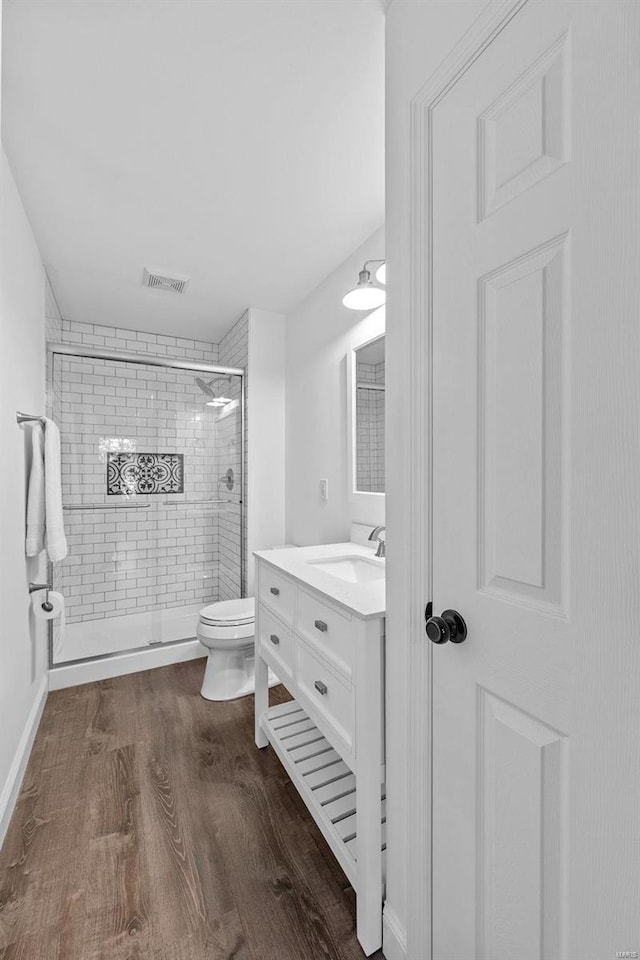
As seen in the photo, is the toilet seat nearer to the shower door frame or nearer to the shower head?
the shower door frame

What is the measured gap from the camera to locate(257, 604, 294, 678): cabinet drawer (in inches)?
65.7

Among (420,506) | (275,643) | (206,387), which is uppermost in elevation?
(206,387)

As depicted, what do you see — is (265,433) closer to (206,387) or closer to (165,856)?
(206,387)

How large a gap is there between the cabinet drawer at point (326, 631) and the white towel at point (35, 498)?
1.31m

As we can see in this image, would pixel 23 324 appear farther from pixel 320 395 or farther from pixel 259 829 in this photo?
pixel 259 829

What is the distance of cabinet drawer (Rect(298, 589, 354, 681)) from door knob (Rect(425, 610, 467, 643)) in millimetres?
372

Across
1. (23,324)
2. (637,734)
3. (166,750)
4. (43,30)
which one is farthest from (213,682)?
(43,30)

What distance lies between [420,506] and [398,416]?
0.77 ft

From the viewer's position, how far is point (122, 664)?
9.27 ft

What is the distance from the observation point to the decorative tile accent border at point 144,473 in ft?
9.70

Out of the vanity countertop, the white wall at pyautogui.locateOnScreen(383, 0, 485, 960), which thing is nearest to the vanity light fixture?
the white wall at pyautogui.locateOnScreen(383, 0, 485, 960)

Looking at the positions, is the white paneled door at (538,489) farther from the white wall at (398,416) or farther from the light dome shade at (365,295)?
the light dome shade at (365,295)

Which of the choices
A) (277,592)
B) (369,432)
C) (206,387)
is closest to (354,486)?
(369,432)

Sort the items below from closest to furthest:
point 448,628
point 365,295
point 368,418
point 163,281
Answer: point 448,628, point 365,295, point 368,418, point 163,281
